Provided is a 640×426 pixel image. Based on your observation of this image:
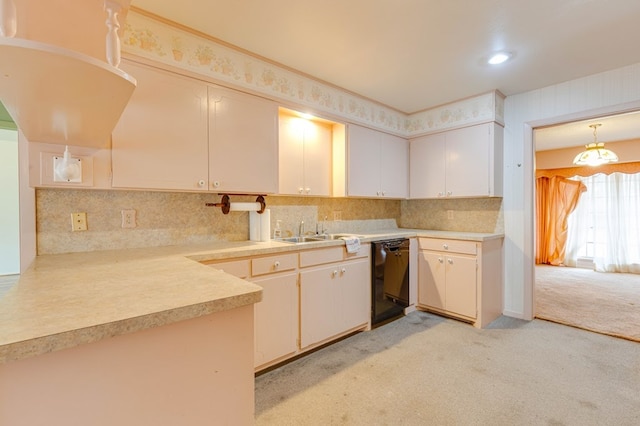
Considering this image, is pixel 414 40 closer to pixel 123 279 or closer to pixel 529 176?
pixel 529 176

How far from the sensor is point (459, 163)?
346 cm

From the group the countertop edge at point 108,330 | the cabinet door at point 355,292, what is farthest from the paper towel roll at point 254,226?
the countertop edge at point 108,330

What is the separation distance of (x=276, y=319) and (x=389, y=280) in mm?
1388

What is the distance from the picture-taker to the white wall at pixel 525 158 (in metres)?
2.92

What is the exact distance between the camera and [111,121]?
4.22 feet

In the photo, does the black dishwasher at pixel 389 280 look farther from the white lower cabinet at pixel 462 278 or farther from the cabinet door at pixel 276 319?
the cabinet door at pixel 276 319

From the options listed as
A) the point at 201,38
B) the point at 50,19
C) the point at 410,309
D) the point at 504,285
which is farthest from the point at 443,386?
the point at 201,38

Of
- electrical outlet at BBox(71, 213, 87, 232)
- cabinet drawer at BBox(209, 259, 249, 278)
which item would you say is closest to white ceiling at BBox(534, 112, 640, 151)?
cabinet drawer at BBox(209, 259, 249, 278)

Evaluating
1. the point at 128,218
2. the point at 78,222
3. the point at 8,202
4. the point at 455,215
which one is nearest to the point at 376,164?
the point at 455,215

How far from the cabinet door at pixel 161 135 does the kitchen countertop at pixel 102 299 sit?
64 cm

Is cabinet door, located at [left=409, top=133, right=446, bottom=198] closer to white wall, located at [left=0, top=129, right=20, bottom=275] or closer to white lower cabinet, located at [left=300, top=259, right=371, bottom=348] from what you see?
white lower cabinet, located at [left=300, top=259, right=371, bottom=348]

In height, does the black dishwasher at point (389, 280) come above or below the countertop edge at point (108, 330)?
below

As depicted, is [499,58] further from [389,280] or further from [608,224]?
[608,224]

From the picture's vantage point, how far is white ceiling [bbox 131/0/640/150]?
1.88 m
